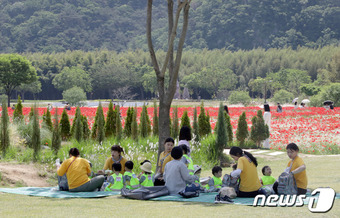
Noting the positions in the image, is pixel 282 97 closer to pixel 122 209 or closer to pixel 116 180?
pixel 116 180

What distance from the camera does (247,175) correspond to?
7.69m

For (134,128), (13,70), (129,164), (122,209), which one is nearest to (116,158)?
(129,164)

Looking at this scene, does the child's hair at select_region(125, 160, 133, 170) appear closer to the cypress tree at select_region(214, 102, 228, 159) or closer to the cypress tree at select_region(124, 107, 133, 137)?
the cypress tree at select_region(214, 102, 228, 159)

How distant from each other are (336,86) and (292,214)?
46.0 meters

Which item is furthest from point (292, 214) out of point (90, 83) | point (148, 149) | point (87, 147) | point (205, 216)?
point (90, 83)

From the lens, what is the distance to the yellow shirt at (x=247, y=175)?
7.69 meters

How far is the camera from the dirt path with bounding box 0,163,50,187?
35.5ft

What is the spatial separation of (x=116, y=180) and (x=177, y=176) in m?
1.29

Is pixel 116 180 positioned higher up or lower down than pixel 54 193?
higher up

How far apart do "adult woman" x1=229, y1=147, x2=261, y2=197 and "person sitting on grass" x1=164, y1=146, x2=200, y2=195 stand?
77cm

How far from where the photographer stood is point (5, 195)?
28.2 ft

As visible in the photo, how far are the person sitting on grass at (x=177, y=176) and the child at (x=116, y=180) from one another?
1.00m

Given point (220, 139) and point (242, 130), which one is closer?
point (220, 139)

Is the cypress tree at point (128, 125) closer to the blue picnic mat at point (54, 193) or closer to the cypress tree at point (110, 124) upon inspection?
the cypress tree at point (110, 124)
